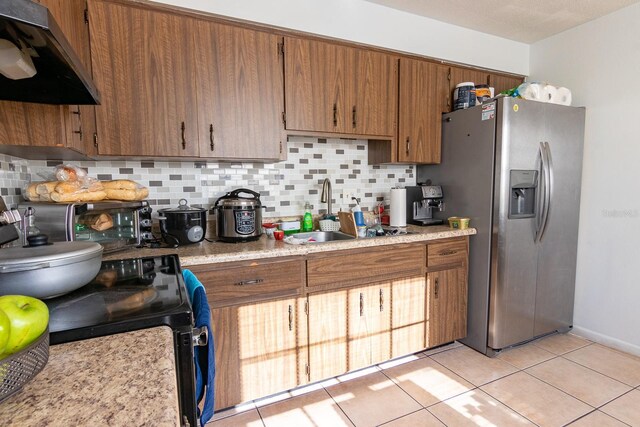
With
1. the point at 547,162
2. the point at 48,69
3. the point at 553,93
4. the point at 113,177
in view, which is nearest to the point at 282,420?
the point at 113,177

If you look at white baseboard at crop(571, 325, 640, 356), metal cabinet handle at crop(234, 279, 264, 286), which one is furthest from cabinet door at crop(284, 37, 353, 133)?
white baseboard at crop(571, 325, 640, 356)

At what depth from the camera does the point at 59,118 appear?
55.1 inches

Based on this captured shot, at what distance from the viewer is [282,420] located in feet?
5.61

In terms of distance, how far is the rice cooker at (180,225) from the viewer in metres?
1.70

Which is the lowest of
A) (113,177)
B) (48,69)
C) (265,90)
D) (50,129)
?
(113,177)

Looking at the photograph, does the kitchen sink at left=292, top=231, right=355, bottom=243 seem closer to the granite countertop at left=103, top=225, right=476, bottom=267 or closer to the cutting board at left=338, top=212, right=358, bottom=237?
the cutting board at left=338, top=212, right=358, bottom=237

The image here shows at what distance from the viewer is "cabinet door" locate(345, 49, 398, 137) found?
86.5 inches

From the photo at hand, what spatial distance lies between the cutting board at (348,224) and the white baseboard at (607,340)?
203 centimetres

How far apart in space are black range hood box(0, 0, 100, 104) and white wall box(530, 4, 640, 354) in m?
3.13

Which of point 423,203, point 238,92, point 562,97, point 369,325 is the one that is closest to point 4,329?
point 238,92

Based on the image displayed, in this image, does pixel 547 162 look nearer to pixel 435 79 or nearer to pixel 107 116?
pixel 435 79

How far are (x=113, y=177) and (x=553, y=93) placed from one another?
3.03 metres

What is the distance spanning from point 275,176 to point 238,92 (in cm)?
65

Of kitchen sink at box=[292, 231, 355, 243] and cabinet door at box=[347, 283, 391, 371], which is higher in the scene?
kitchen sink at box=[292, 231, 355, 243]
